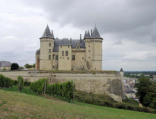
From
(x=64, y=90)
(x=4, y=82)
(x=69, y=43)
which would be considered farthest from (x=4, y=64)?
(x=64, y=90)

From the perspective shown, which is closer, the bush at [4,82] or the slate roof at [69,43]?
the bush at [4,82]

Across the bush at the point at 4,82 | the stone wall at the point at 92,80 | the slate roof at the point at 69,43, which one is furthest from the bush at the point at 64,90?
the slate roof at the point at 69,43

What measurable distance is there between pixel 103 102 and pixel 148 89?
1176 cm

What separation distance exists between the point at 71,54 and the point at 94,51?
5979mm

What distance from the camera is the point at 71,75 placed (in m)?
32.2

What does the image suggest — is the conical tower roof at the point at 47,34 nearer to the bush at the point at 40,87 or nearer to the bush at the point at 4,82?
the bush at the point at 4,82

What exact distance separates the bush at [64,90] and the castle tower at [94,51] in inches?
578

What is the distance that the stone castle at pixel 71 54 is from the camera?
121 feet

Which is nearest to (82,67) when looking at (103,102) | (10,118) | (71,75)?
(71,75)

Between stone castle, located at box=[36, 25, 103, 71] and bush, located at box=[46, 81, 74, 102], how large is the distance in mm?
13008

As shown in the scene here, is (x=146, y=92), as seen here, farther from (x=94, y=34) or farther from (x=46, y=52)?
(x=46, y=52)

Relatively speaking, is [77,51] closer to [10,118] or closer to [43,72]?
[43,72]

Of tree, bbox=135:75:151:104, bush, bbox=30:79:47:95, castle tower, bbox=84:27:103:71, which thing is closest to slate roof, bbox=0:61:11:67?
castle tower, bbox=84:27:103:71

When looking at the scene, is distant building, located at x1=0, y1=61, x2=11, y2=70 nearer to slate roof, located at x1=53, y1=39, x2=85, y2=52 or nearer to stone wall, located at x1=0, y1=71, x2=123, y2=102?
stone wall, located at x1=0, y1=71, x2=123, y2=102
